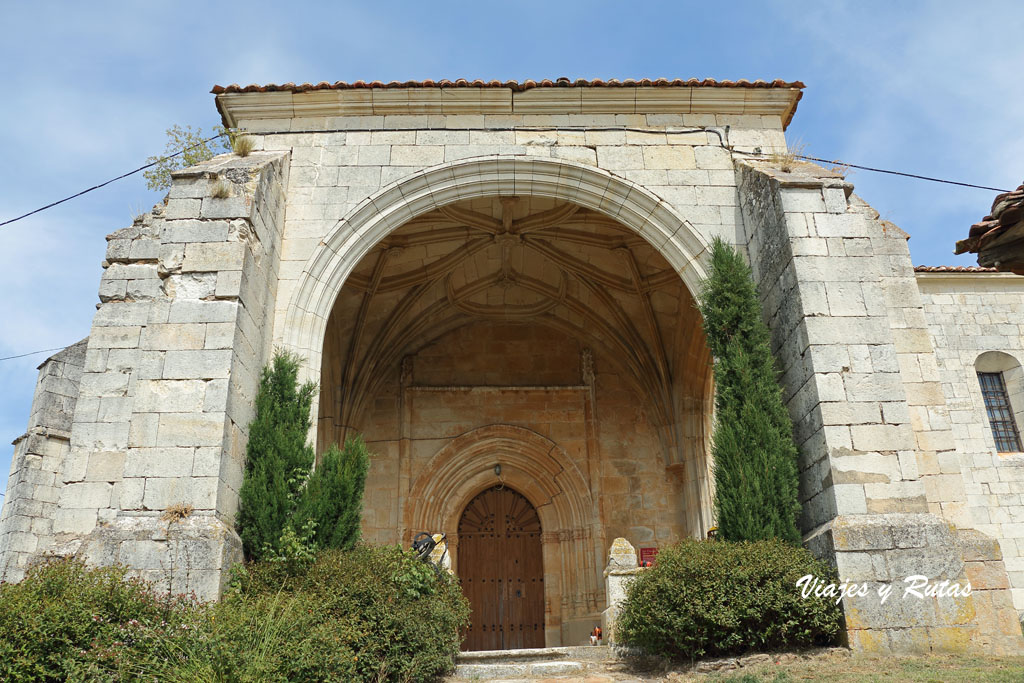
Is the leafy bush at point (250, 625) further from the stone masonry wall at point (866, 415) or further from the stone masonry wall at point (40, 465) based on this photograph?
the stone masonry wall at point (40, 465)

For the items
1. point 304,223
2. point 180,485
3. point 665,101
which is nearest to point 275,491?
point 180,485

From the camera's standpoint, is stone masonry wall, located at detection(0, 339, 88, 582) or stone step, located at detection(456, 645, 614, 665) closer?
stone step, located at detection(456, 645, 614, 665)

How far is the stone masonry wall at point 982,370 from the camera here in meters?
11.2

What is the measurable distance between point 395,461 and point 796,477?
6632 millimetres

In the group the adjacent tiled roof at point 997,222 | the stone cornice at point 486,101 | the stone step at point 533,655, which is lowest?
the stone step at point 533,655

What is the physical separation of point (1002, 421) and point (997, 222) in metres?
10.8

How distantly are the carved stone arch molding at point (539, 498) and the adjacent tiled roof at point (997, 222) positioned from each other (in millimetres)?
8704

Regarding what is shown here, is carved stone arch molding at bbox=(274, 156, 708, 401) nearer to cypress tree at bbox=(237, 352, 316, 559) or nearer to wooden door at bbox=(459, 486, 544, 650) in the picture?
cypress tree at bbox=(237, 352, 316, 559)

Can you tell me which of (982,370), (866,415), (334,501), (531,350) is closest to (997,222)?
(866,415)

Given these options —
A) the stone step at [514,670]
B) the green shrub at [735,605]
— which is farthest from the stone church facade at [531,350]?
the stone step at [514,670]

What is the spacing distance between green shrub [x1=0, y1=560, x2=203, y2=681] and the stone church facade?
0.79m

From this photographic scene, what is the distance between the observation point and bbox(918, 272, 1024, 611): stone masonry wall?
11.2 m

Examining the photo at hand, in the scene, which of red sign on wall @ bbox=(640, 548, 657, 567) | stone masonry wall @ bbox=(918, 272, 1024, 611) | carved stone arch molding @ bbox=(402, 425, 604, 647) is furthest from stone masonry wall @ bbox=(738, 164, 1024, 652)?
carved stone arch molding @ bbox=(402, 425, 604, 647)

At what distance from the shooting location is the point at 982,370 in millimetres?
12375
